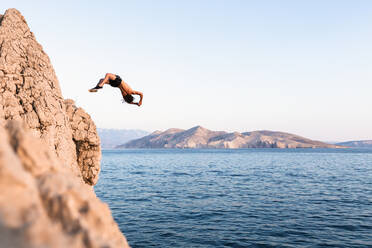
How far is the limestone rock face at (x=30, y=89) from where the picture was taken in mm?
10156

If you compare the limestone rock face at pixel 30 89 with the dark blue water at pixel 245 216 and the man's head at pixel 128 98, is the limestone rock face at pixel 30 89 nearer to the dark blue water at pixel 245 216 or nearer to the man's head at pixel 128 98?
the man's head at pixel 128 98

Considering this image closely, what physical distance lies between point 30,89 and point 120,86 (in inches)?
154

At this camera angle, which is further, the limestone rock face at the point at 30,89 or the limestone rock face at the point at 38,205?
the limestone rock face at the point at 30,89

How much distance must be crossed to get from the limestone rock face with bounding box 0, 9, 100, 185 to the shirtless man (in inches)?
111

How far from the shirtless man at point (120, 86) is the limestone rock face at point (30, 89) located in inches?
111

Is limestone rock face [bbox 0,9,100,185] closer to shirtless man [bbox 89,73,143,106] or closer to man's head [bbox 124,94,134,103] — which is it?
shirtless man [bbox 89,73,143,106]

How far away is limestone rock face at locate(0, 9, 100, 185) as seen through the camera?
10.2m

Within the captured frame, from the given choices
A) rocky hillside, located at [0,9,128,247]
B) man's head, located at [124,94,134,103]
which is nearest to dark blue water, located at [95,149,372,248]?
man's head, located at [124,94,134,103]

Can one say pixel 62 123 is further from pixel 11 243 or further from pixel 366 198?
pixel 366 198

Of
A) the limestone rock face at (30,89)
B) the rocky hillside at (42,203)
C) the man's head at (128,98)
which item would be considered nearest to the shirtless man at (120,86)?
the man's head at (128,98)

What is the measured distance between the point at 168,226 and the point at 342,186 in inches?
1125

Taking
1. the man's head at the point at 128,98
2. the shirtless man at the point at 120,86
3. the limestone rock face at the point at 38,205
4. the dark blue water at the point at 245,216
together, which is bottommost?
the dark blue water at the point at 245,216

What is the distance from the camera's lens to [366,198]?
26875 millimetres

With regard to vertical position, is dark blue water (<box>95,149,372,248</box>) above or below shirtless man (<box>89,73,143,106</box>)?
below
